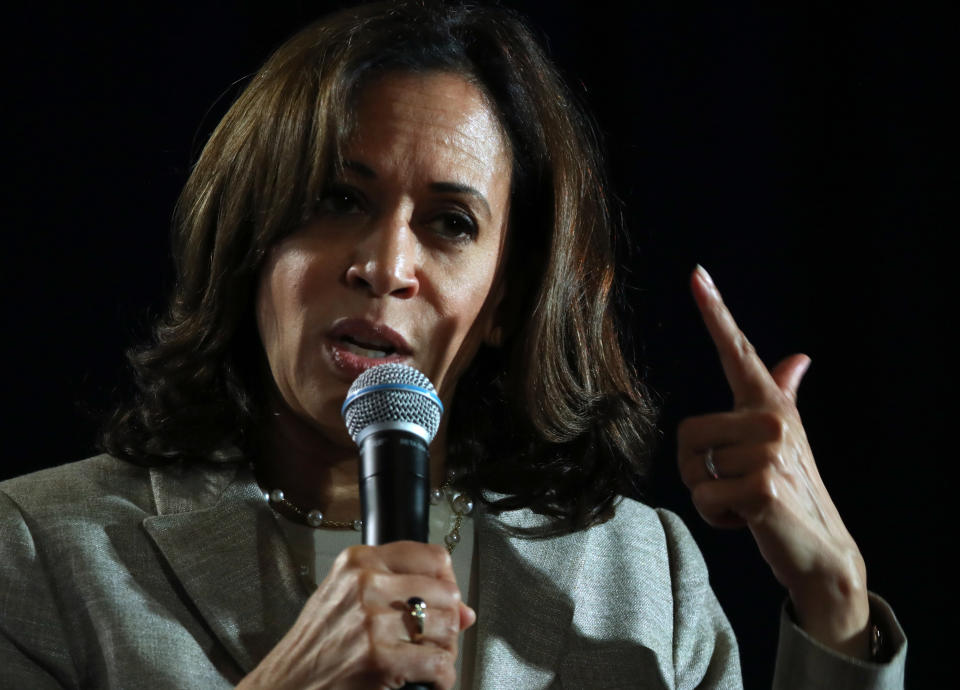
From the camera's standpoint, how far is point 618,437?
7.18 feet

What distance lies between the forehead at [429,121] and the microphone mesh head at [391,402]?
0.53m

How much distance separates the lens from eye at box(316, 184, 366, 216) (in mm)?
1835

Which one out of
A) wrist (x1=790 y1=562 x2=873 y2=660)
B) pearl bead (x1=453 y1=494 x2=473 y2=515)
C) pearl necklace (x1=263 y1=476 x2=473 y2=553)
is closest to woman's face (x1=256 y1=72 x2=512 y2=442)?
pearl necklace (x1=263 y1=476 x2=473 y2=553)

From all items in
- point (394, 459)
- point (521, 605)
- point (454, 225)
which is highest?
point (454, 225)

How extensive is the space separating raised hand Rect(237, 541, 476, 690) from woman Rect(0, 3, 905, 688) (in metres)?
0.12

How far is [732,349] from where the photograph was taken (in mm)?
1754

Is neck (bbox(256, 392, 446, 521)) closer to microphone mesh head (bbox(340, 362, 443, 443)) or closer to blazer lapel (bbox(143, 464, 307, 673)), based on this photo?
blazer lapel (bbox(143, 464, 307, 673))

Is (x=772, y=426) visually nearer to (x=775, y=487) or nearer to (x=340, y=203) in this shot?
(x=775, y=487)

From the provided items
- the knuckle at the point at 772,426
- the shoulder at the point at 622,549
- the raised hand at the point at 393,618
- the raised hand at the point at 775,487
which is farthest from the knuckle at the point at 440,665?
the shoulder at the point at 622,549

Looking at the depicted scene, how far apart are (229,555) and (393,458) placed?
2.00 ft

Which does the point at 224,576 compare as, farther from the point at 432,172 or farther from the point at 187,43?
the point at 187,43

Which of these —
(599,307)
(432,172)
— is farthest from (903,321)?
(432,172)

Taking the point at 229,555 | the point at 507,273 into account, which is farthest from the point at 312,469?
the point at 507,273

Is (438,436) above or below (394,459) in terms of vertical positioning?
below
